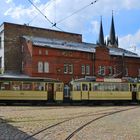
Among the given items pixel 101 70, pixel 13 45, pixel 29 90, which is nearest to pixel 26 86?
pixel 29 90

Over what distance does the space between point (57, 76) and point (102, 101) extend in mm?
17025

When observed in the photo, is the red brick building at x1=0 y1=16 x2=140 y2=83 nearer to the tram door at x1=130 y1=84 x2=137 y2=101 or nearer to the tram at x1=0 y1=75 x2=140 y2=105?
the tram door at x1=130 y1=84 x2=137 y2=101

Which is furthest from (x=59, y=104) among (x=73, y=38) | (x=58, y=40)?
(x=73, y=38)

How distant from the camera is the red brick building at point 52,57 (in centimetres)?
6141

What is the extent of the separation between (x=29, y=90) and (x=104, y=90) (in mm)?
8644

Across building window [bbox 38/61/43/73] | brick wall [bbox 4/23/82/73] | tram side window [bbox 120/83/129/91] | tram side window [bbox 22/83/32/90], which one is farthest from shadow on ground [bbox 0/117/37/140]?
brick wall [bbox 4/23/82/73]

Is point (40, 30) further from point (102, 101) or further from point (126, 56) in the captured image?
point (102, 101)

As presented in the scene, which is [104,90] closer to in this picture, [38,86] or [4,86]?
[38,86]

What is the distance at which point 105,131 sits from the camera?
58.1 ft

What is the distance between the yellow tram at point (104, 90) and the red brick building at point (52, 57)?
40.6 feet

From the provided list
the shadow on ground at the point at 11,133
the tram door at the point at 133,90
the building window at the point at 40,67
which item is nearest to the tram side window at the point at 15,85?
the tram door at the point at 133,90

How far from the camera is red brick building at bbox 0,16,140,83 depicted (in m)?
61.4

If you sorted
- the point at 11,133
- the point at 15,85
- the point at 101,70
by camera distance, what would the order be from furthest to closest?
the point at 101,70 < the point at 15,85 < the point at 11,133

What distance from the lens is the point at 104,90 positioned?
46.4 meters
